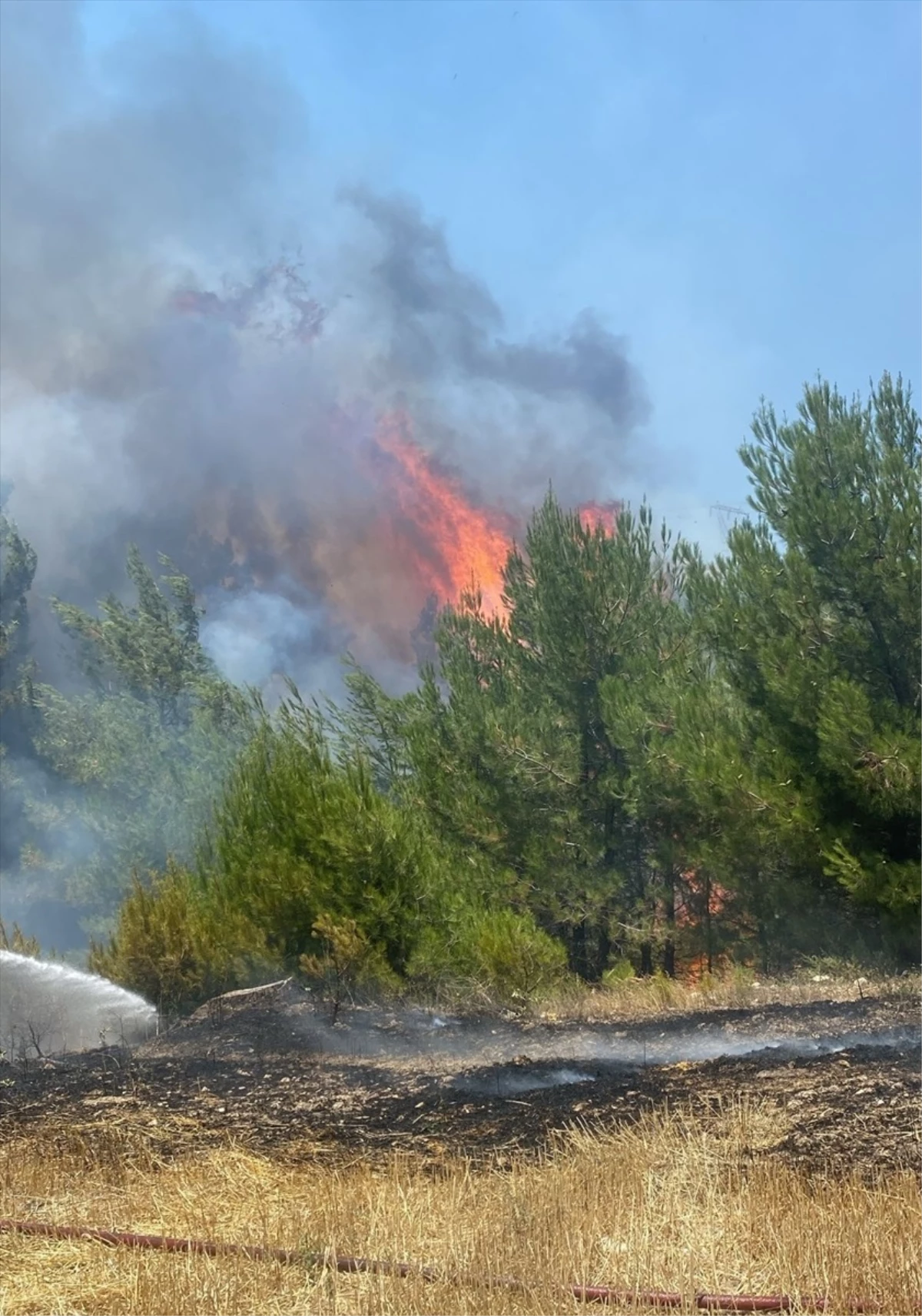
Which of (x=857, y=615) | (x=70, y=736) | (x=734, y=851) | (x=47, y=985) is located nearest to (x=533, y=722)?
(x=734, y=851)

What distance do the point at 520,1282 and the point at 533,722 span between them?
49.1ft

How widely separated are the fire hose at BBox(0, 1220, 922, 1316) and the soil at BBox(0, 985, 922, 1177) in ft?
5.37

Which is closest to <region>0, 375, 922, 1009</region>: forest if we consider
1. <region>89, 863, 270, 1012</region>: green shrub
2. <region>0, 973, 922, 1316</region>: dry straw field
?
<region>89, 863, 270, 1012</region>: green shrub

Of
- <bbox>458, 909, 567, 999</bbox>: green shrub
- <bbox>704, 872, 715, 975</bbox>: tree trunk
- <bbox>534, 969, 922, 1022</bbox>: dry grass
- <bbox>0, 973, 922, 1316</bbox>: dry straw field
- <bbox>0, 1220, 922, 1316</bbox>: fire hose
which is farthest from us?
<bbox>704, 872, 715, 975</bbox>: tree trunk

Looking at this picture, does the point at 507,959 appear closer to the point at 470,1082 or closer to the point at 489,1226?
the point at 470,1082

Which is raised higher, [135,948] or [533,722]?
[533,722]

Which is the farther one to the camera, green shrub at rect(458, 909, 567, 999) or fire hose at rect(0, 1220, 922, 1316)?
green shrub at rect(458, 909, 567, 999)

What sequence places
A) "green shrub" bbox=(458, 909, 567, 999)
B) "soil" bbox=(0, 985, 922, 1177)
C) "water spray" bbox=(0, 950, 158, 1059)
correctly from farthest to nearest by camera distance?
"green shrub" bbox=(458, 909, 567, 999) < "water spray" bbox=(0, 950, 158, 1059) < "soil" bbox=(0, 985, 922, 1177)

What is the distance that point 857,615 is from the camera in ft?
47.7

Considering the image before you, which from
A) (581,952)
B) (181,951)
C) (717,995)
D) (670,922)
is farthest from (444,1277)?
(581,952)

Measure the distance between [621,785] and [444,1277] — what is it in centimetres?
1508

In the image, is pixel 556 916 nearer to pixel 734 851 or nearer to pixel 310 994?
pixel 734 851

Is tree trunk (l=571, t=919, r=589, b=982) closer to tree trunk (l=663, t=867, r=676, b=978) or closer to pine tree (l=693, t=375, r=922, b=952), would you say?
tree trunk (l=663, t=867, r=676, b=978)

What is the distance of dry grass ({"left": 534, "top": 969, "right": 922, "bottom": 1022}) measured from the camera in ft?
38.7
